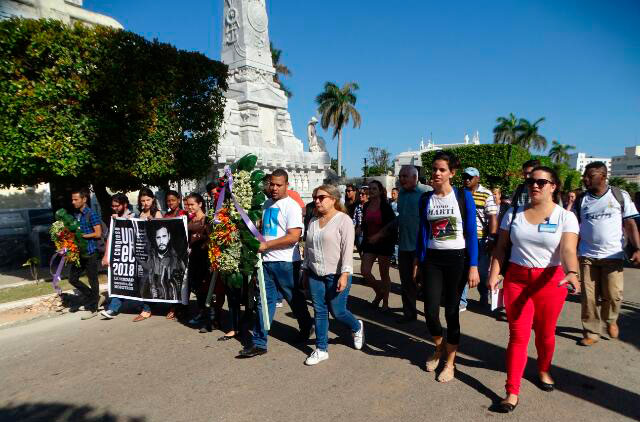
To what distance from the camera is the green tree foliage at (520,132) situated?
56.8 metres

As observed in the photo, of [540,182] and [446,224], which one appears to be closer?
[540,182]

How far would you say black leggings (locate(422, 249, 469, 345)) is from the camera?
11.1 ft

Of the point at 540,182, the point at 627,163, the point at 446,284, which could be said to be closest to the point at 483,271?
the point at 446,284

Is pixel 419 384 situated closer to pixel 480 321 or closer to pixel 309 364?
pixel 309 364

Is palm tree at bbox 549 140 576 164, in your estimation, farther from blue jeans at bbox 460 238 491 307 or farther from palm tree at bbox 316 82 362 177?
blue jeans at bbox 460 238 491 307

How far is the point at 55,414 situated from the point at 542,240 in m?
4.26

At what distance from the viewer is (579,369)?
3613 mm

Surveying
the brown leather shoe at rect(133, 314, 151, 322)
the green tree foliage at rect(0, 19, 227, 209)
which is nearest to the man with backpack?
the brown leather shoe at rect(133, 314, 151, 322)

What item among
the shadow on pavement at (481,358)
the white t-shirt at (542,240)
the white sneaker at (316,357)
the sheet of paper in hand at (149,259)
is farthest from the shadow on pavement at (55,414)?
the white t-shirt at (542,240)

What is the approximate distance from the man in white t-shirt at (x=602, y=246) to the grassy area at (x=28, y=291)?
8074mm

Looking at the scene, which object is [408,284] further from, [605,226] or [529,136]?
[529,136]

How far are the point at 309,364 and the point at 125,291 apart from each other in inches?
133

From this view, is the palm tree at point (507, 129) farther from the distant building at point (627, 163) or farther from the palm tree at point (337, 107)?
the distant building at point (627, 163)

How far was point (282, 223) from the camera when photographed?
4.04 metres
